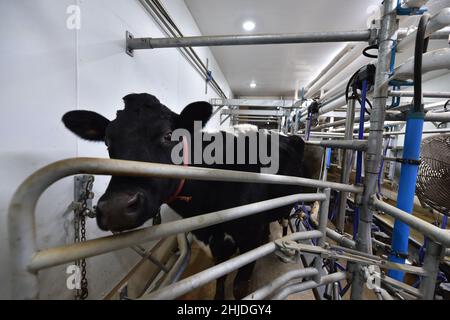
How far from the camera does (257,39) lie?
1.18m

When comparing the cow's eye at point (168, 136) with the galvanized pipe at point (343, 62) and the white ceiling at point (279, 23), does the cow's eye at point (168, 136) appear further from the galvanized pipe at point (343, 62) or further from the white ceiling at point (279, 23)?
the white ceiling at point (279, 23)

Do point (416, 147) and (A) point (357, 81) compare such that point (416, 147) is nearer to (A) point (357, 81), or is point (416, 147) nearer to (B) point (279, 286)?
(A) point (357, 81)

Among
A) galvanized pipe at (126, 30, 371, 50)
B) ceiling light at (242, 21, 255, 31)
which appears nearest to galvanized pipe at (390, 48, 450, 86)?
galvanized pipe at (126, 30, 371, 50)

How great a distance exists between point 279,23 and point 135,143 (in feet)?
10.2

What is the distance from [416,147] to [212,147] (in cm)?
113

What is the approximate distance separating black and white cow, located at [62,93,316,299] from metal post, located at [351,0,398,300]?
2.04 feet

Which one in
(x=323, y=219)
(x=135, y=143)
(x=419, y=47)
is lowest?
(x=323, y=219)

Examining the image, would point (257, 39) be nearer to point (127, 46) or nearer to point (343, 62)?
point (127, 46)

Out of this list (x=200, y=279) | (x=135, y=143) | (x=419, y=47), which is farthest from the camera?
(x=135, y=143)

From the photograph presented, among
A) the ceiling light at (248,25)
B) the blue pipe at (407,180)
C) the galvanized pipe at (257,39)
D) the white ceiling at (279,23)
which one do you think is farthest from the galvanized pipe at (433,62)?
the ceiling light at (248,25)

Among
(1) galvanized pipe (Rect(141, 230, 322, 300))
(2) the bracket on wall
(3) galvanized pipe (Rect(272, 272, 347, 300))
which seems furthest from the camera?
(2) the bracket on wall

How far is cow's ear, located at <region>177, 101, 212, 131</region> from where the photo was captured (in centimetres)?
98

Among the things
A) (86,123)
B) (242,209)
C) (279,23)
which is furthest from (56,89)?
(279,23)

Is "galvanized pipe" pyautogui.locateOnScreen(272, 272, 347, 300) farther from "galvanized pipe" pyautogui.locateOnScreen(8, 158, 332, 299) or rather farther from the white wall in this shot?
the white wall
